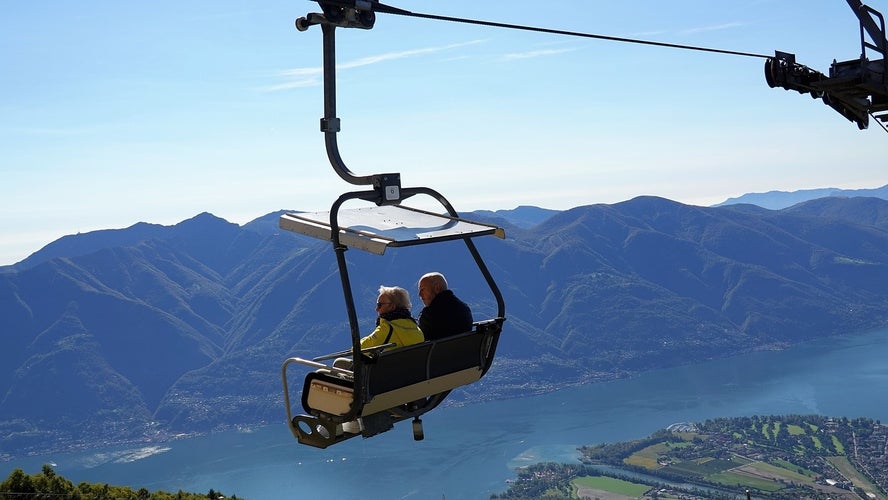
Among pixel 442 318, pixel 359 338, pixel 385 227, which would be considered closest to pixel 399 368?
pixel 359 338

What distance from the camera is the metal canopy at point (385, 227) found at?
15.5 feet

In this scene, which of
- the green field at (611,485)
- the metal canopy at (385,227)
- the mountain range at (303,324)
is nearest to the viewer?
the metal canopy at (385,227)

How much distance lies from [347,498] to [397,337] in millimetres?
74904

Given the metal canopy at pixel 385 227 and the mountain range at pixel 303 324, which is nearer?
the metal canopy at pixel 385 227

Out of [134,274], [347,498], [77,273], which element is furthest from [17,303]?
[347,498]

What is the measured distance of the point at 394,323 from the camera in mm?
5266

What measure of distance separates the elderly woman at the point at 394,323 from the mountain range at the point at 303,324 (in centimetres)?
12602

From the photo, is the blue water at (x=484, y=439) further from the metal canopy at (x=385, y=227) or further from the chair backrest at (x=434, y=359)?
the metal canopy at (x=385, y=227)

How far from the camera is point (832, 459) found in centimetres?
8069

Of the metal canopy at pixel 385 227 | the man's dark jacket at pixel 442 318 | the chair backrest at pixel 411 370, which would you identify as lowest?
the chair backrest at pixel 411 370

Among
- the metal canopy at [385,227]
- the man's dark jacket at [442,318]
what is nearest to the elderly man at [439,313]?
the man's dark jacket at [442,318]

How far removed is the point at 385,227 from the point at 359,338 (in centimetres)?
66

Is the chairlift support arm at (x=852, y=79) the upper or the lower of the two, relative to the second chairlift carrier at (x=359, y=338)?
upper

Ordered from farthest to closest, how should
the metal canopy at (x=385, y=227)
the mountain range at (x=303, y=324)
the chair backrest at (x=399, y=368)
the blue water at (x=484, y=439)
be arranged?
1. the mountain range at (x=303, y=324)
2. the blue water at (x=484, y=439)
3. the chair backrest at (x=399, y=368)
4. the metal canopy at (x=385, y=227)
